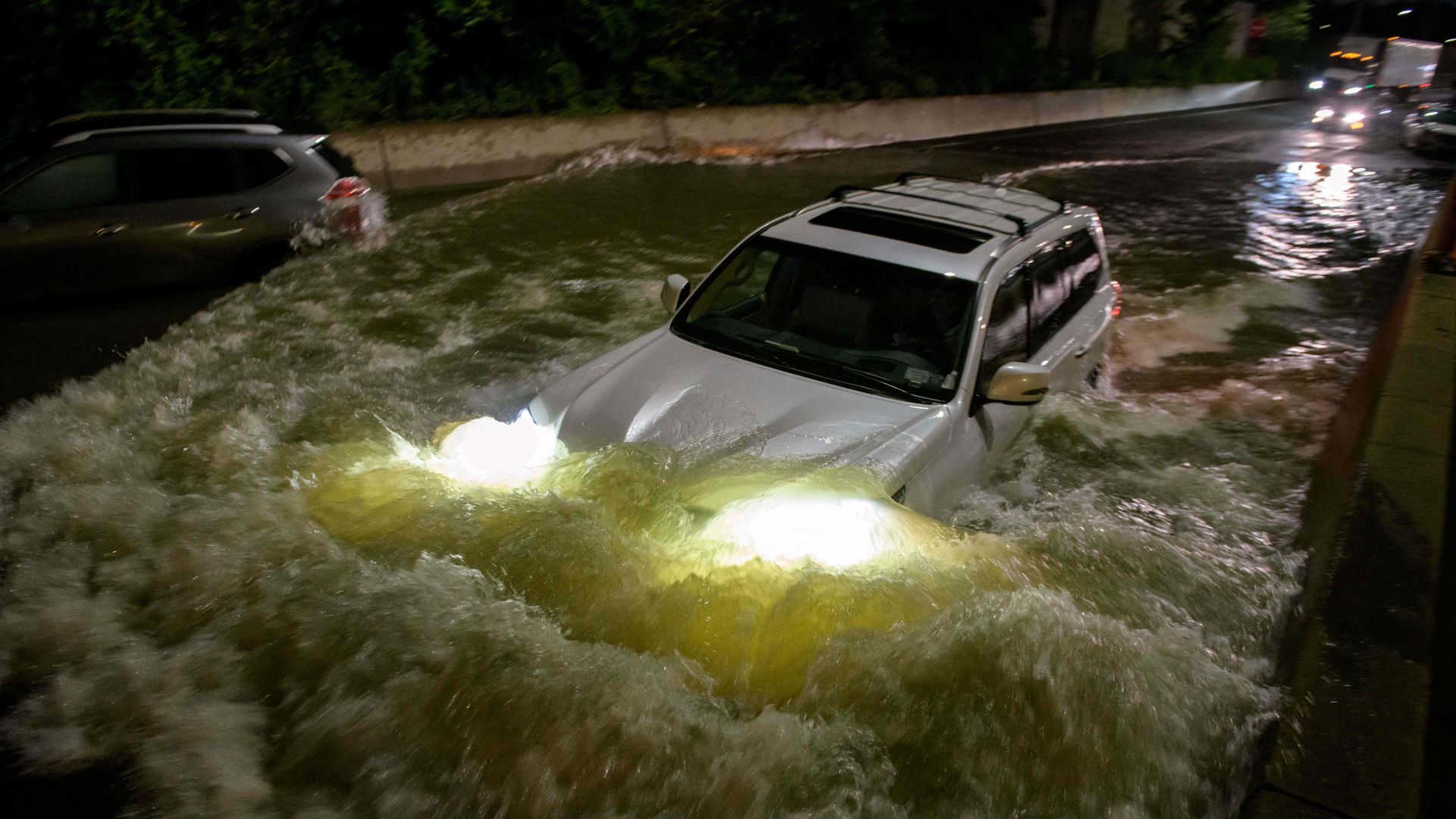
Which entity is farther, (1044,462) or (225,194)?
(225,194)

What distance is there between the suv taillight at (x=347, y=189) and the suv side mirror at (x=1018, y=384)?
6.45 metres

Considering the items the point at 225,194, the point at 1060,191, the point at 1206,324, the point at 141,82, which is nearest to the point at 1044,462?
the point at 1206,324

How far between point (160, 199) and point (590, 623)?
20.2 ft

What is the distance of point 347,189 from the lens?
9.09 m

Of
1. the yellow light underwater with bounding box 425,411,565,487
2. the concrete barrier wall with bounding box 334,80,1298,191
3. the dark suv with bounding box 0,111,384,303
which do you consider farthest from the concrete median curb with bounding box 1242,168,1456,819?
the concrete barrier wall with bounding box 334,80,1298,191

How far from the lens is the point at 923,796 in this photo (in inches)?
144

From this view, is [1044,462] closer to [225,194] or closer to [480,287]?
[480,287]

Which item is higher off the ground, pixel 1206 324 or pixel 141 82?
pixel 141 82

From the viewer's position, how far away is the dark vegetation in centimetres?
1389

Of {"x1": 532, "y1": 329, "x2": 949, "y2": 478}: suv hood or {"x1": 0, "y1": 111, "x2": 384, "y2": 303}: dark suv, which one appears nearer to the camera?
{"x1": 532, "y1": 329, "x2": 949, "y2": 478}: suv hood

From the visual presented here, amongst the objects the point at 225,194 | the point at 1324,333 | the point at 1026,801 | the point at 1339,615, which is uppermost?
the point at 225,194

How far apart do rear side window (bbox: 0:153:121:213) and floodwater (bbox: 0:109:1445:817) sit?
1628mm

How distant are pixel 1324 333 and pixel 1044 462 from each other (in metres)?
6.26

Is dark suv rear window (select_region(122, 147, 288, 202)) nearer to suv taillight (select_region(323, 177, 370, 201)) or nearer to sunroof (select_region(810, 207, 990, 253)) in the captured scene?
suv taillight (select_region(323, 177, 370, 201))
